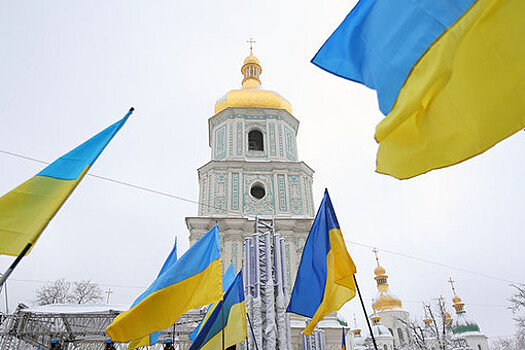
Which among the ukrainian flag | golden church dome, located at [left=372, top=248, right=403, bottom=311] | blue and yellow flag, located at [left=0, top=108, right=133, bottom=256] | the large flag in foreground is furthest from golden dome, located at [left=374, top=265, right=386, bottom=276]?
the large flag in foreground

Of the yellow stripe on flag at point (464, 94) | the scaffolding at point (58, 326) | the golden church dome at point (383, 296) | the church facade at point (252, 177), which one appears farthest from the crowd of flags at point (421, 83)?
the golden church dome at point (383, 296)

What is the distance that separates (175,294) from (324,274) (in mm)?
2588

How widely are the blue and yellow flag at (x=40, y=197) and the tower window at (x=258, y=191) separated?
17861 mm

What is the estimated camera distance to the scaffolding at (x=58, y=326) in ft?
42.5

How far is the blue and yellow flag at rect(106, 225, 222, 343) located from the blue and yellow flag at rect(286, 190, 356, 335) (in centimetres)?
153

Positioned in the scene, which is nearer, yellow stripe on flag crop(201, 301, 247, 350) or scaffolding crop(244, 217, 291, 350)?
yellow stripe on flag crop(201, 301, 247, 350)

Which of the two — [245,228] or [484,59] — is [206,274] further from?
[245,228]

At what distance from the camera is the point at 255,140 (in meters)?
26.5

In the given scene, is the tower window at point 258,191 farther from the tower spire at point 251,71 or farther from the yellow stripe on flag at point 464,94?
the yellow stripe on flag at point 464,94

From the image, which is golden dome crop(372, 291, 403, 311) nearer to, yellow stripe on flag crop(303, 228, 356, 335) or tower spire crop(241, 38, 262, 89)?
tower spire crop(241, 38, 262, 89)

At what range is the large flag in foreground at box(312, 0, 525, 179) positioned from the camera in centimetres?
317

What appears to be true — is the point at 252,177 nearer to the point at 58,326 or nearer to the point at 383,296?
the point at 58,326

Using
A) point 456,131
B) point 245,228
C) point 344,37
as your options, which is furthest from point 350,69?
point 245,228

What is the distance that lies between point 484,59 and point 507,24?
292 millimetres
